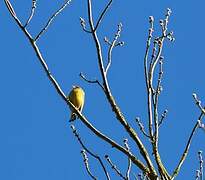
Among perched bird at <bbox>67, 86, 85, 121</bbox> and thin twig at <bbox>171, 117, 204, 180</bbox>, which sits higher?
perched bird at <bbox>67, 86, 85, 121</bbox>

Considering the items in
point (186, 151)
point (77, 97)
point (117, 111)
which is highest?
point (77, 97)

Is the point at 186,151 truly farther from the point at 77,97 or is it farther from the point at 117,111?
the point at 77,97

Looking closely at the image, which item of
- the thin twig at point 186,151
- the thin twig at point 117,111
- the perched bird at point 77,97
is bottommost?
the thin twig at point 186,151

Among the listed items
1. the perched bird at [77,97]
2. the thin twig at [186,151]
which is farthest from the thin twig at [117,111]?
the perched bird at [77,97]

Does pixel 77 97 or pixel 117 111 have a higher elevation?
pixel 77 97

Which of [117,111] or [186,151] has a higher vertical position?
[117,111]

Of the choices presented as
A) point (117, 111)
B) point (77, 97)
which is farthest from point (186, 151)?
point (77, 97)

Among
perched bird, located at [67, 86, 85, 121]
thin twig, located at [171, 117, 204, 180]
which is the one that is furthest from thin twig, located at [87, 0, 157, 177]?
perched bird, located at [67, 86, 85, 121]

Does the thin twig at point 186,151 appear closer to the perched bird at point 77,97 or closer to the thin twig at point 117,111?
the thin twig at point 117,111

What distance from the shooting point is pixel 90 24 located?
12.2 ft

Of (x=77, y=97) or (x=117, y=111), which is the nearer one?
(x=117, y=111)

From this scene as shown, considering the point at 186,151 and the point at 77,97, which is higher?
the point at 77,97

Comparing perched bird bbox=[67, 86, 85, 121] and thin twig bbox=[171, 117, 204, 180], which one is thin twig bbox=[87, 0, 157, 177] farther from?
perched bird bbox=[67, 86, 85, 121]

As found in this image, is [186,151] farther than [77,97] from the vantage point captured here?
No
